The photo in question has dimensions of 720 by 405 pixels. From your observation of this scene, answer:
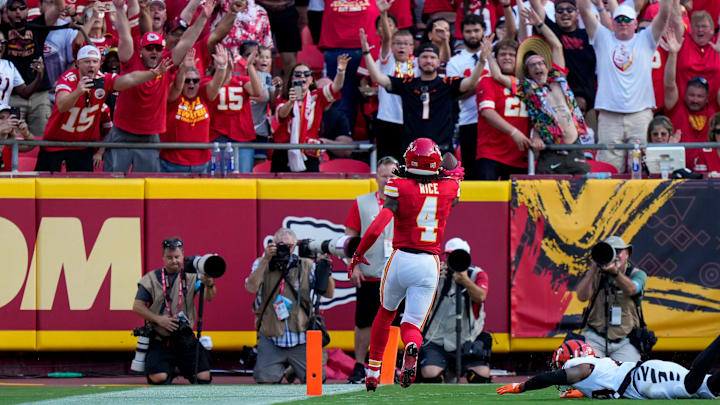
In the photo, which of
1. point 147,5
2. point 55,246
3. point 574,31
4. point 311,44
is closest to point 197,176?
point 55,246

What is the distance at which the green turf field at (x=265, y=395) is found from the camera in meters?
8.13

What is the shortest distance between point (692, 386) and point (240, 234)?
5.76 meters

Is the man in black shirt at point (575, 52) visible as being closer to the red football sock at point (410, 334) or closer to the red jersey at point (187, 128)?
the red jersey at point (187, 128)

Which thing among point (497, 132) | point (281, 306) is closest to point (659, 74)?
point (497, 132)

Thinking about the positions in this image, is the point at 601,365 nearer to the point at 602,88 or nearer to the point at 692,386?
the point at 692,386

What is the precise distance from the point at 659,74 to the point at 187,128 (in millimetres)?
5840

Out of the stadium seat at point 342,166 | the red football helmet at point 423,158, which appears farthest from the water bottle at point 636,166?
the red football helmet at point 423,158

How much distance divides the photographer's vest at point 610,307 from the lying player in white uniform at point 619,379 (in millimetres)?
2355

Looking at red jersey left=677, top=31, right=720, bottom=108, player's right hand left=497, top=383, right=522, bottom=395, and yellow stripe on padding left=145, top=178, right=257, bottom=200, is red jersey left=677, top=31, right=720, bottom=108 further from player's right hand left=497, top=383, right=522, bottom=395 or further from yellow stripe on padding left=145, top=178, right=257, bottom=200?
player's right hand left=497, top=383, right=522, bottom=395

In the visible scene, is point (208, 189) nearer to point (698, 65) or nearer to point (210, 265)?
point (210, 265)

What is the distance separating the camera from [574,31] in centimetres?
1428

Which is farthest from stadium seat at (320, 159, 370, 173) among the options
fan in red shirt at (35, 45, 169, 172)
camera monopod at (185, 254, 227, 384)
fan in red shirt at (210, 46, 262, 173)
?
camera monopod at (185, 254, 227, 384)

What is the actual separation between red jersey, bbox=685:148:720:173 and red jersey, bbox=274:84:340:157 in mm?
4213

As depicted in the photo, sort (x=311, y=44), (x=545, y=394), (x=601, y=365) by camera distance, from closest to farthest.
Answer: (x=601, y=365) → (x=545, y=394) → (x=311, y=44)
